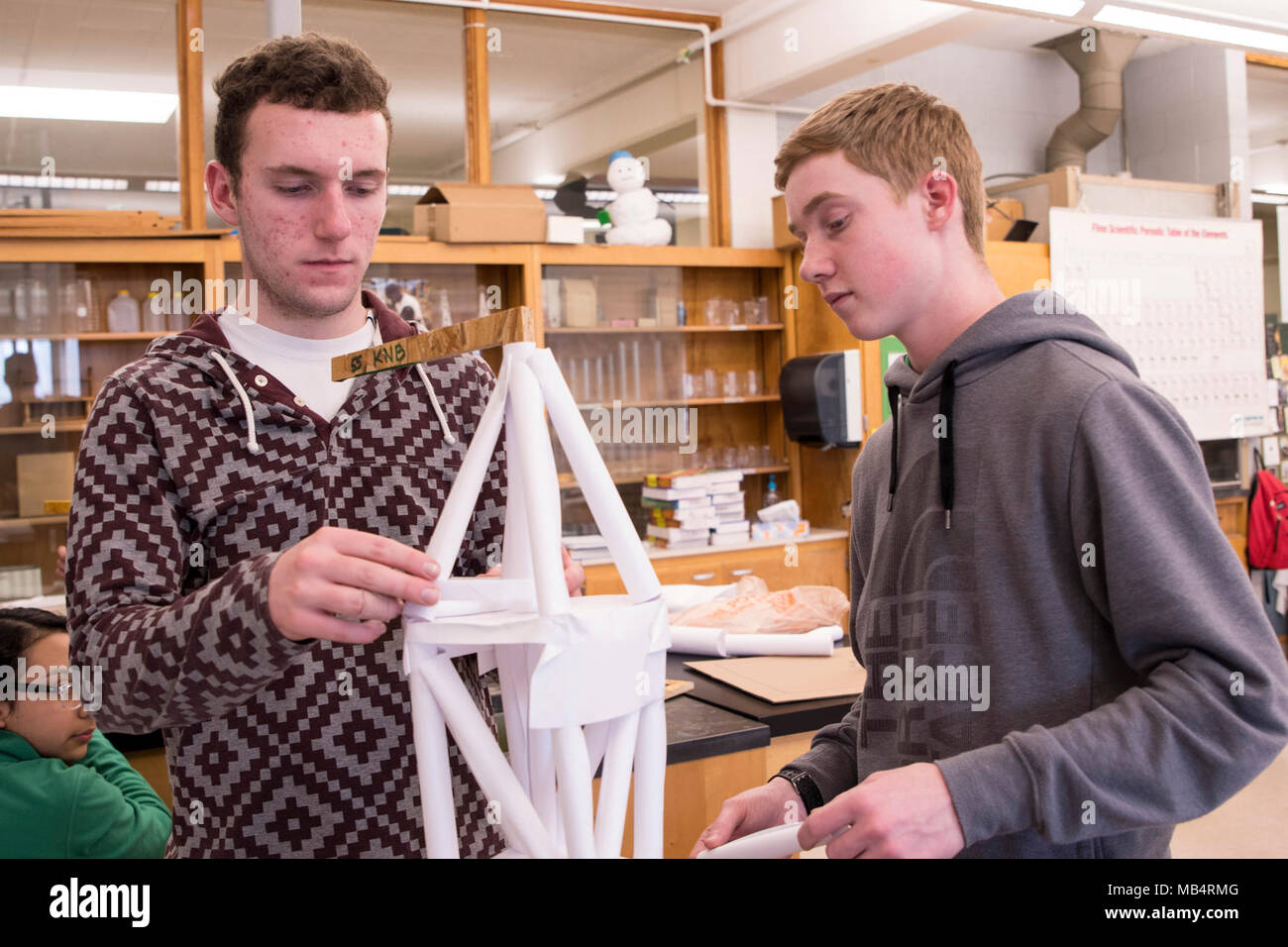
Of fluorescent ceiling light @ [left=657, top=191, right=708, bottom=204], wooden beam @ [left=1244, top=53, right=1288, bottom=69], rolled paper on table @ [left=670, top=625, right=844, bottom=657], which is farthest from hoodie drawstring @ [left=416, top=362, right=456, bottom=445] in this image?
wooden beam @ [left=1244, top=53, right=1288, bottom=69]

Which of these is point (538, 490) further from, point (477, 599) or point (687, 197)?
point (687, 197)

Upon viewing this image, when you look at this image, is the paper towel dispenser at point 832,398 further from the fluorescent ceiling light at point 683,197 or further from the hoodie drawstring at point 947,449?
the hoodie drawstring at point 947,449

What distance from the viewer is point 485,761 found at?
961 millimetres

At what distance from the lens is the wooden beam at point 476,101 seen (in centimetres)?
552

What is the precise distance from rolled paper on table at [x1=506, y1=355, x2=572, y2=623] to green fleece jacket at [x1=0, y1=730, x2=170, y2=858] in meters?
1.39

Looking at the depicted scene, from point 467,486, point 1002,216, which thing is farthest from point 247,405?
point 1002,216

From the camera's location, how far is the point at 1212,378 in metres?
6.39

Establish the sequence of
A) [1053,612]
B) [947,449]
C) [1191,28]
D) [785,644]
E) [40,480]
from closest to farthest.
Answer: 1. [1053,612]
2. [947,449]
3. [785,644]
4. [1191,28]
5. [40,480]

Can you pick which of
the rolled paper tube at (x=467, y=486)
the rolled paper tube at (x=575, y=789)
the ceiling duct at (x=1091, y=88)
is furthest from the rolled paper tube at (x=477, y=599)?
the ceiling duct at (x=1091, y=88)

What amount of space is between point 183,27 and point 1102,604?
5.04m

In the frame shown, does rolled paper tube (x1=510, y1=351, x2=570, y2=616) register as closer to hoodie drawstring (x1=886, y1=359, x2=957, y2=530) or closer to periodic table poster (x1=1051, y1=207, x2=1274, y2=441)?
hoodie drawstring (x1=886, y1=359, x2=957, y2=530)

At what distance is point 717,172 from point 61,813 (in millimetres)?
4931

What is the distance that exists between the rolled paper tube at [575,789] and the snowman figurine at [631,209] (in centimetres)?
477
